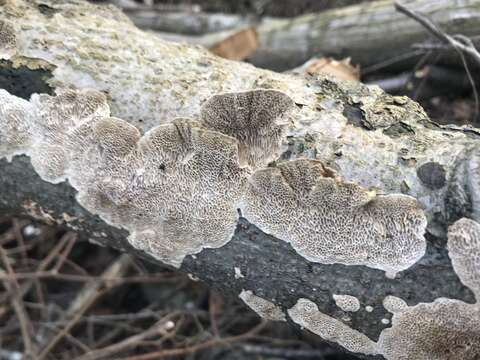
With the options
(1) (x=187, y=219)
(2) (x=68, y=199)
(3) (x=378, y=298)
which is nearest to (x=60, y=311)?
(2) (x=68, y=199)

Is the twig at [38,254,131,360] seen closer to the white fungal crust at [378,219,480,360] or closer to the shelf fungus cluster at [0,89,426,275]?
the shelf fungus cluster at [0,89,426,275]

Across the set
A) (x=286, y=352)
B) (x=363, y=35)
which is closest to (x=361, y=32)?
(x=363, y=35)

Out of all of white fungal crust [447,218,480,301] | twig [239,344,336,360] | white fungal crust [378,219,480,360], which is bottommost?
twig [239,344,336,360]

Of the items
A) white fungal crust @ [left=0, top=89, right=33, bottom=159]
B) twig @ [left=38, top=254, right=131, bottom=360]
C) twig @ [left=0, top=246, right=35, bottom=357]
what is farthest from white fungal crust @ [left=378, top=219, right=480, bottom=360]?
twig @ [left=0, top=246, right=35, bottom=357]

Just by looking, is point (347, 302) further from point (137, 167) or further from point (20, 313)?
point (20, 313)

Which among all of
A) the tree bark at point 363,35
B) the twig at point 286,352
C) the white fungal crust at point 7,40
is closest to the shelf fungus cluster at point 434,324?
the white fungal crust at point 7,40

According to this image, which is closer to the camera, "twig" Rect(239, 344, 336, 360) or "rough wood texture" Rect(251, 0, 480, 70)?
"rough wood texture" Rect(251, 0, 480, 70)
